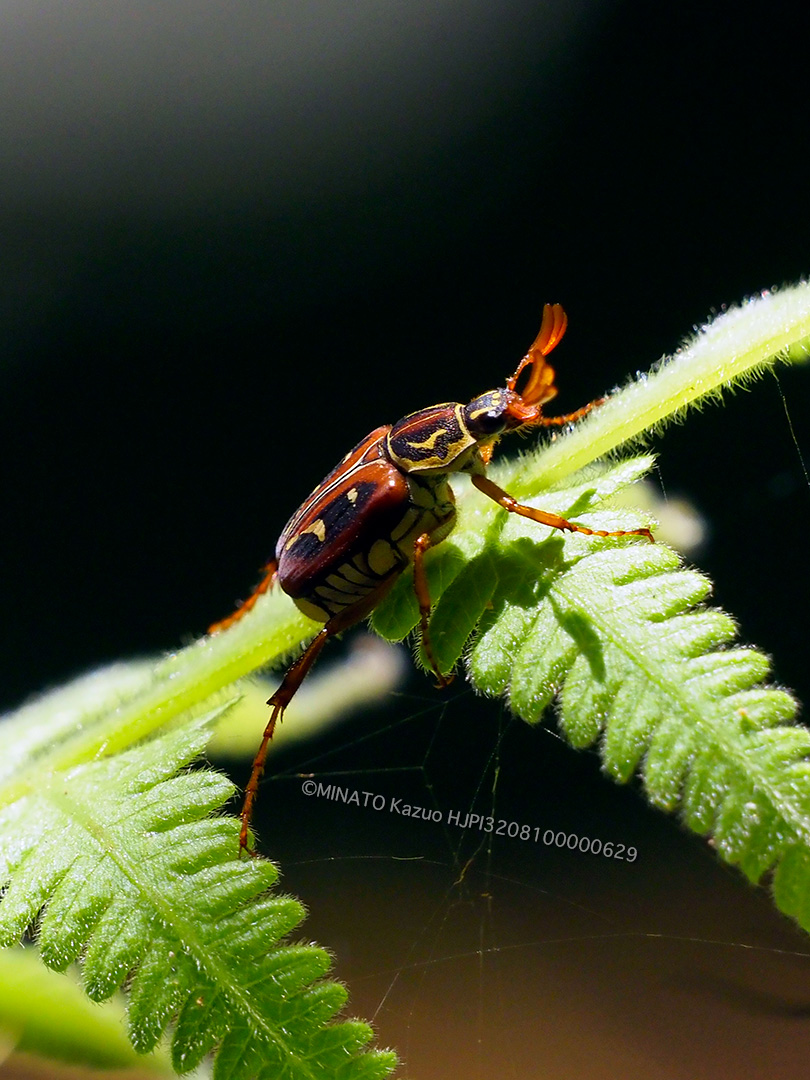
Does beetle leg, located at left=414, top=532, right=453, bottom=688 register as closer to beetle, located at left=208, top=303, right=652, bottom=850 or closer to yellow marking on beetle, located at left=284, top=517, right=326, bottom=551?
beetle, located at left=208, top=303, right=652, bottom=850

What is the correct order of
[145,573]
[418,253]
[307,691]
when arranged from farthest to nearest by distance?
[418,253] < [145,573] < [307,691]

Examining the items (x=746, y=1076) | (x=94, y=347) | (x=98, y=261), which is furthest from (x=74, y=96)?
(x=746, y=1076)

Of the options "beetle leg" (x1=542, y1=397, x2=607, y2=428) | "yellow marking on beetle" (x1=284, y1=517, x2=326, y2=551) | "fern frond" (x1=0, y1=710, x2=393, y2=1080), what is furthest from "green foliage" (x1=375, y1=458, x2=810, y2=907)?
"fern frond" (x1=0, y1=710, x2=393, y2=1080)

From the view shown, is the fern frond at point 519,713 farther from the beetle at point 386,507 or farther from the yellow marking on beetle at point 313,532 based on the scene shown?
the yellow marking on beetle at point 313,532

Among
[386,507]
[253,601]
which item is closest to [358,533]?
[386,507]

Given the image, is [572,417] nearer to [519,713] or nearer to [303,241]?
[519,713]

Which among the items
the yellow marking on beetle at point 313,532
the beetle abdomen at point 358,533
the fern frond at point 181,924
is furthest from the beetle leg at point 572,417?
the fern frond at point 181,924

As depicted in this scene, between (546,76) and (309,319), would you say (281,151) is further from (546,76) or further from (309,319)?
(546,76)
